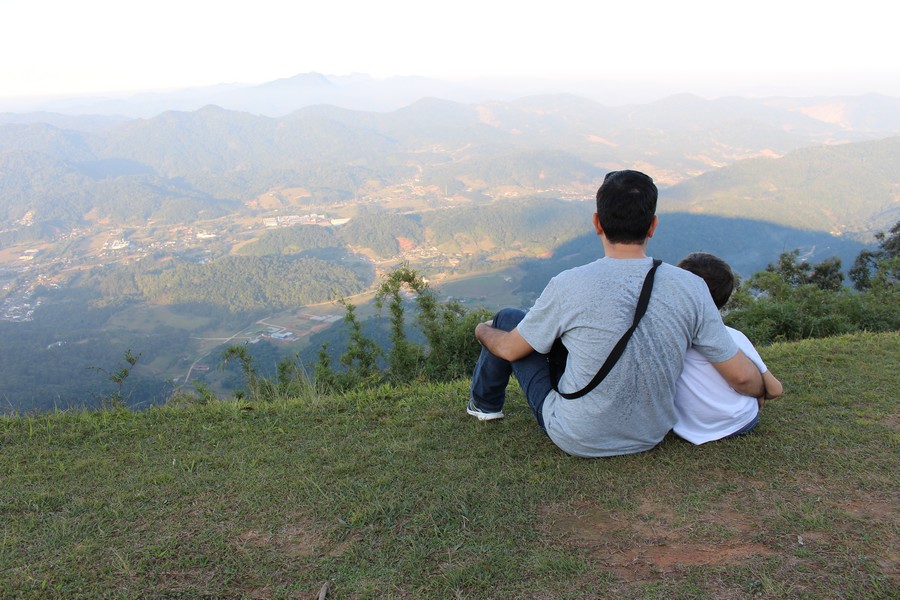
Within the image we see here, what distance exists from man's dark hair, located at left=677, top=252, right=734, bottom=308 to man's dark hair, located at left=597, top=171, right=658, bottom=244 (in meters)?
0.60

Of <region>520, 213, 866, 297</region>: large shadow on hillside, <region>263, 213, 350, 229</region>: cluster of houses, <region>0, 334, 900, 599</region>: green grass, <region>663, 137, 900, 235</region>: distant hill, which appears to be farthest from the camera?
<region>263, 213, 350, 229</region>: cluster of houses

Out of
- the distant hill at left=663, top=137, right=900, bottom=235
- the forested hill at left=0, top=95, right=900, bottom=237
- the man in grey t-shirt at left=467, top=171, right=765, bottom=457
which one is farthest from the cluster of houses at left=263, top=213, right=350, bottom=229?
the man in grey t-shirt at left=467, top=171, right=765, bottom=457

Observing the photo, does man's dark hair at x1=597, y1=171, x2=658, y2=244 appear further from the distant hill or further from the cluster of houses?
the cluster of houses

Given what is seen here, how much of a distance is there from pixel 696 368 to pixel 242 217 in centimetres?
10099

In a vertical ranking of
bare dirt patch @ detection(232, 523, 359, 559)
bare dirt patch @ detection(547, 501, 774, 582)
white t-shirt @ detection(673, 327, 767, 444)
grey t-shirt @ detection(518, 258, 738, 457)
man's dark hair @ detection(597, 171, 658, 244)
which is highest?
man's dark hair @ detection(597, 171, 658, 244)

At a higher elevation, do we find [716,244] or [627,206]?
[627,206]

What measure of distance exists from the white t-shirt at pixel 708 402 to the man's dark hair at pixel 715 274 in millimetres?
186

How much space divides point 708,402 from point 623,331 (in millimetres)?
780

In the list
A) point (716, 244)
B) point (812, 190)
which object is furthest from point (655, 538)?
point (812, 190)

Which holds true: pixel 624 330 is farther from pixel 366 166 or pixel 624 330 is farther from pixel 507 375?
pixel 366 166

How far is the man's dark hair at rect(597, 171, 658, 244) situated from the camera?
2.32m

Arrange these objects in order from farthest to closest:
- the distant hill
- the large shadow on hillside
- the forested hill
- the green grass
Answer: the forested hill, the distant hill, the large shadow on hillside, the green grass

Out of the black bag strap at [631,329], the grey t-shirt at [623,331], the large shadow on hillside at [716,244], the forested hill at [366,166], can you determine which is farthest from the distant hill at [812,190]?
the black bag strap at [631,329]

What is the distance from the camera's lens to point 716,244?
6041 cm
